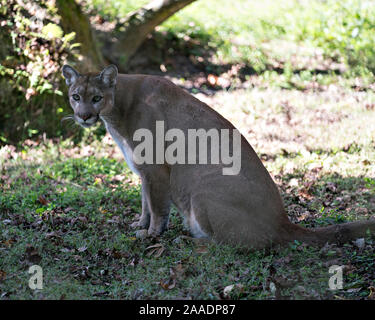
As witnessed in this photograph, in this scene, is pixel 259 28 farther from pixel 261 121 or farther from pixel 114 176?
pixel 114 176

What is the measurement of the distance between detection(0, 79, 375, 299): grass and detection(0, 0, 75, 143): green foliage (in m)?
0.47

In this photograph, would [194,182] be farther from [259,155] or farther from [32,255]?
[259,155]

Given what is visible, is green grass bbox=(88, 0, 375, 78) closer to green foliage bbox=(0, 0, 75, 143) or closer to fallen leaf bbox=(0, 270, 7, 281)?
green foliage bbox=(0, 0, 75, 143)

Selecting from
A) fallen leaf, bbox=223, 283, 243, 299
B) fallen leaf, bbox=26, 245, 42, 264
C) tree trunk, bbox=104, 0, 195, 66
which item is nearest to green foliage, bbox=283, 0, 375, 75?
tree trunk, bbox=104, 0, 195, 66

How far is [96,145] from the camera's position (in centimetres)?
929

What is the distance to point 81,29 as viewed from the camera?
9.99 metres

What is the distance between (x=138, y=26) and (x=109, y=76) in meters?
6.25

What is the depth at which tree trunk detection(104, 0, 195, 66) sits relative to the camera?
11484 mm

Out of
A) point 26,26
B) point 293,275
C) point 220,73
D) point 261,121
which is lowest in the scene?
point 293,275

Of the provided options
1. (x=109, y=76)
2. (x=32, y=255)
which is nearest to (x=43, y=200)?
(x=32, y=255)

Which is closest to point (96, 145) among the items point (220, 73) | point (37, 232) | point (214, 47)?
point (37, 232)

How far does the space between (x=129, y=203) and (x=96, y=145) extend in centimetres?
247

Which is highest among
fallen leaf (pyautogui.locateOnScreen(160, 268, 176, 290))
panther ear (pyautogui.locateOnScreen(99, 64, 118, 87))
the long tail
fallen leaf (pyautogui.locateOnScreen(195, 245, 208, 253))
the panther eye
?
panther ear (pyautogui.locateOnScreen(99, 64, 118, 87))

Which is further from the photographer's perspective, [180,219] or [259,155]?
[259,155]
